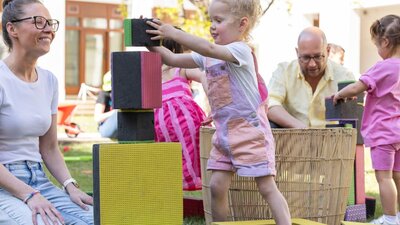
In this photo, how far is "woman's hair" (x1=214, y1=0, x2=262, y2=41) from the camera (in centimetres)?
353

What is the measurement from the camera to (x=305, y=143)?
160 inches

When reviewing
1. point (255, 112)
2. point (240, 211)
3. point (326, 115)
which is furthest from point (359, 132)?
point (255, 112)

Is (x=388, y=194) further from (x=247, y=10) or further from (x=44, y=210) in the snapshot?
(x=44, y=210)

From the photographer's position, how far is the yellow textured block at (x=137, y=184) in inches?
118

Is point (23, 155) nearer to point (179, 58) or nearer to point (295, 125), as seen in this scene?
point (179, 58)

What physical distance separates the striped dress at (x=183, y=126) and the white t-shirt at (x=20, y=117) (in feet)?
4.70

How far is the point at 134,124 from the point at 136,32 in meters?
0.40

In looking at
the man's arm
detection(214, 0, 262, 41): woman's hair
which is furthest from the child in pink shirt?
detection(214, 0, 262, 41): woman's hair

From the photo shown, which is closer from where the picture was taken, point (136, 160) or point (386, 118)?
point (136, 160)

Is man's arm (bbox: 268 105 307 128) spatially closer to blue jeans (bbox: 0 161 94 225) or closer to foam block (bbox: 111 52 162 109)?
blue jeans (bbox: 0 161 94 225)

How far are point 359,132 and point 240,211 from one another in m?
1.23

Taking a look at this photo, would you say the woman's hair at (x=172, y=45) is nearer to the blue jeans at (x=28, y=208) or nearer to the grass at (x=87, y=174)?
the grass at (x=87, y=174)

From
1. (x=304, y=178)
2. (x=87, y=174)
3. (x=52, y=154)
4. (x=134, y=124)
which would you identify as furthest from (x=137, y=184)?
(x=87, y=174)

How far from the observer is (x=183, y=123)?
4.93 meters
